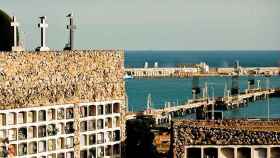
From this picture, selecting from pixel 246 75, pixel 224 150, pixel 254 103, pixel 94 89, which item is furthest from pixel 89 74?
pixel 246 75

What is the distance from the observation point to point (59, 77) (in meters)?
25.9

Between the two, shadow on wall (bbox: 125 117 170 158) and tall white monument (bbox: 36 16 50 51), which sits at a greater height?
tall white monument (bbox: 36 16 50 51)

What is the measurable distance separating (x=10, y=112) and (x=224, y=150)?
7.32 meters

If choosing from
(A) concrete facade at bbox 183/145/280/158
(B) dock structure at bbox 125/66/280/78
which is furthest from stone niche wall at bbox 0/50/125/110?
(B) dock structure at bbox 125/66/280/78

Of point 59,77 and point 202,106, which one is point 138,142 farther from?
point 202,106

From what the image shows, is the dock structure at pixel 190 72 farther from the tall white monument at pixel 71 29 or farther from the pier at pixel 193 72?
the tall white monument at pixel 71 29

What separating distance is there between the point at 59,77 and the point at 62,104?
0.96 metres

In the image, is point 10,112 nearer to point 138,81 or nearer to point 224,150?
point 224,150

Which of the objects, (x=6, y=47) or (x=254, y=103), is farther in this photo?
(x=254, y=103)

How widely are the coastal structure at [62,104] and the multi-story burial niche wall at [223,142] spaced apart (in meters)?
3.13

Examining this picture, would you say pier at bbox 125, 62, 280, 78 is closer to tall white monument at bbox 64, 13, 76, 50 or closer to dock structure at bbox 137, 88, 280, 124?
dock structure at bbox 137, 88, 280, 124

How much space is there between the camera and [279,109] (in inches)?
4016

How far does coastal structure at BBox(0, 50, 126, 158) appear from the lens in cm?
2439

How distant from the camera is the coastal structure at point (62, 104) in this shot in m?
24.4
